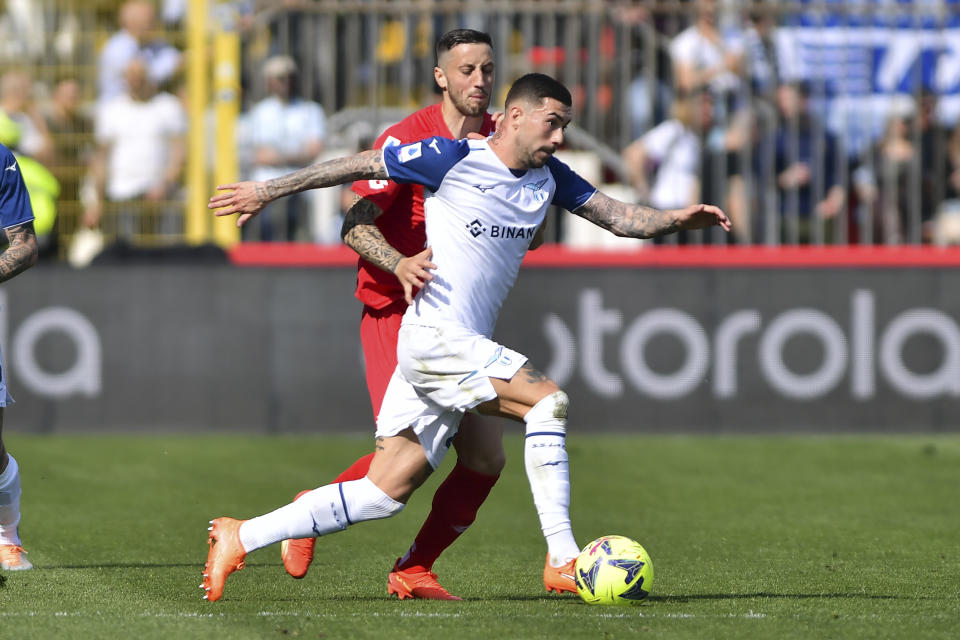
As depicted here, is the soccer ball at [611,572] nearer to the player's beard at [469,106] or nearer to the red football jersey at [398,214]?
the red football jersey at [398,214]

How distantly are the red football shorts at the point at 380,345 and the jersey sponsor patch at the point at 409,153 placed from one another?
0.84m

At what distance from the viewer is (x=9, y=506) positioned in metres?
7.65

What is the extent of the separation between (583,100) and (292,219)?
2.61m

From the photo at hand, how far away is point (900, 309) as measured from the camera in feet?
45.4

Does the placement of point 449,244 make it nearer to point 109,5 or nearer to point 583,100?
point 583,100

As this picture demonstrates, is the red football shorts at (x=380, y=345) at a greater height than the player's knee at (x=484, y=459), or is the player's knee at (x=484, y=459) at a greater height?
the red football shorts at (x=380, y=345)

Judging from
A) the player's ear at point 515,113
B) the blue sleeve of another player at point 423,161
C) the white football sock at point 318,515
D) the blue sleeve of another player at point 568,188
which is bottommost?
the white football sock at point 318,515

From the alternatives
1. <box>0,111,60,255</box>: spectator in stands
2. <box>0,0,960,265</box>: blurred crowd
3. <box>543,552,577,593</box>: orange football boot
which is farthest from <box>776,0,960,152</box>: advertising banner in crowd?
<box>543,552,577,593</box>: orange football boot

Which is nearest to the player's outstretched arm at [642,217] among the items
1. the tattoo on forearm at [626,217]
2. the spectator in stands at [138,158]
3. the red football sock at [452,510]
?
the tattoo on forearm at [626,217]

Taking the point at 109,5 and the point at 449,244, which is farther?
the point at 109,5

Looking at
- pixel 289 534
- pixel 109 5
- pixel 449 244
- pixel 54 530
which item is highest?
pixel 109 5

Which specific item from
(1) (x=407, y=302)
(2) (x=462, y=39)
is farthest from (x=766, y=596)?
(2) (x=462, y=39)

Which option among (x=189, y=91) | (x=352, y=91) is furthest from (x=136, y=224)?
(x=352, y=91)

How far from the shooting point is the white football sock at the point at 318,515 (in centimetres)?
652
